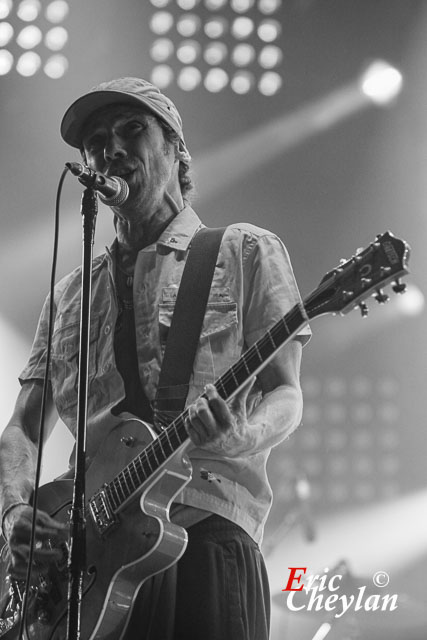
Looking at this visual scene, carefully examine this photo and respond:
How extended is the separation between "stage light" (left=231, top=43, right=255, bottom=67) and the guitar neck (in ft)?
11.7

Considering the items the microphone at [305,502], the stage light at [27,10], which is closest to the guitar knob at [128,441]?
the microphone at [305,502]

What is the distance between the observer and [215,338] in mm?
2398

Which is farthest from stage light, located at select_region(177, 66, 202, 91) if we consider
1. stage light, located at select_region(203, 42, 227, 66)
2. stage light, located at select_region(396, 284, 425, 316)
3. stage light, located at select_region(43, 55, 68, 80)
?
stage light, located at select_region(396, 284, 425, 316)

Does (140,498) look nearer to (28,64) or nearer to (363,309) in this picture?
(363,309)

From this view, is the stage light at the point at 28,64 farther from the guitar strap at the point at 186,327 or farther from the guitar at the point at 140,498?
the guitar at the point at 140,498

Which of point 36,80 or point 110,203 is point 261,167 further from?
point 110,203

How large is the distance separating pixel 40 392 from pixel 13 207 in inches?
101

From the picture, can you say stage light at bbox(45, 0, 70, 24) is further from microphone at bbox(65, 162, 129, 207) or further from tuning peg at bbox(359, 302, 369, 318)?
tuning peg at bbox(359, 302, 369, 318)

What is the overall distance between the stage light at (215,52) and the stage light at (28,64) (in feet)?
3.24

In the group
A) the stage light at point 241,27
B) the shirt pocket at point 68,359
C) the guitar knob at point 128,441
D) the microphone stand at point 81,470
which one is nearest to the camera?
the microphone stand at point 81,470

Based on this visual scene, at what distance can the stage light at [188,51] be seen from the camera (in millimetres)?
5258

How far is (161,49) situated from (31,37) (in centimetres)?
75

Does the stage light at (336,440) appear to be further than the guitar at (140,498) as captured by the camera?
Yes

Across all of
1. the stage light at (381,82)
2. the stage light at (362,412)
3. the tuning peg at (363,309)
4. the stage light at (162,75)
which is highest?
the stage light at (162,75)
